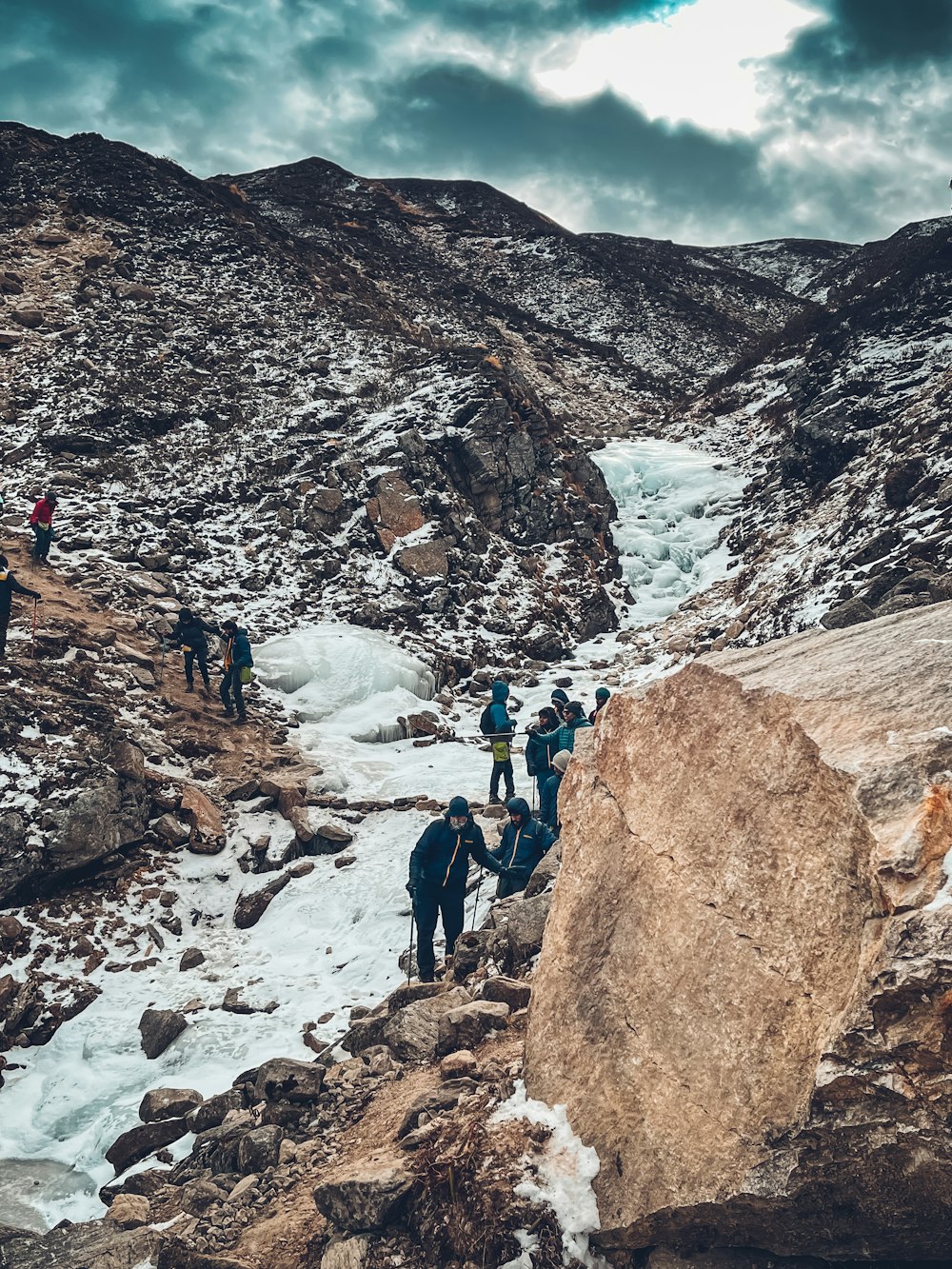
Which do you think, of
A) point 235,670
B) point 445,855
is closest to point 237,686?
point 235,670

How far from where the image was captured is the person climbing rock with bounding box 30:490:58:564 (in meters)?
14.1

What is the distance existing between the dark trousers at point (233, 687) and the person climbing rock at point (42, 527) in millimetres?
4961

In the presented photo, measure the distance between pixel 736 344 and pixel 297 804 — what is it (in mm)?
42903

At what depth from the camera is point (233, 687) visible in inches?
500

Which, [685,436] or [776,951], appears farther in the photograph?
[685,436]

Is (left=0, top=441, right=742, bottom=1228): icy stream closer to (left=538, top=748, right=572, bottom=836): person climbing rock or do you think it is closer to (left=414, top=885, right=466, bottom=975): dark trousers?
(left=414, top=885, right=466, bottom=975): dark trousers

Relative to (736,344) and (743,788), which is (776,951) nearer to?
(743,788)

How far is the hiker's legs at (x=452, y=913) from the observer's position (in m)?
6.84

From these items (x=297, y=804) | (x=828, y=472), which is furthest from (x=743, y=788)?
(x=828, y=472)

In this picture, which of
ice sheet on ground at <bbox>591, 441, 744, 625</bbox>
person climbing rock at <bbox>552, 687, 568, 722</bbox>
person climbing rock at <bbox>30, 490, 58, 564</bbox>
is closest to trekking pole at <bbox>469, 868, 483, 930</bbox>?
person climbing rock at <bbox>552, 687, 568, 722</bbox>

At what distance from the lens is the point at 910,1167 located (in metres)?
2.49

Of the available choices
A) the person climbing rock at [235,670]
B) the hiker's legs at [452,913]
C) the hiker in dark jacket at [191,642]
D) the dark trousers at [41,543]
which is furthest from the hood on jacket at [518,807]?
the dark trousers at [41,543]

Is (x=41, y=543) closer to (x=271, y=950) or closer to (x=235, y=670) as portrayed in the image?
(x=235, y=670)

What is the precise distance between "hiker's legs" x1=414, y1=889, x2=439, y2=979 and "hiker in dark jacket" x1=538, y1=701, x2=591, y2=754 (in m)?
2.33
